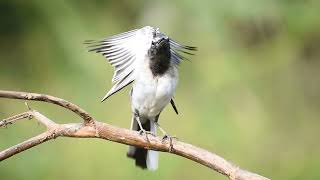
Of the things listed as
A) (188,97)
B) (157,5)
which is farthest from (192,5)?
(188,97)

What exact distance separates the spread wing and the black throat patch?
5cm

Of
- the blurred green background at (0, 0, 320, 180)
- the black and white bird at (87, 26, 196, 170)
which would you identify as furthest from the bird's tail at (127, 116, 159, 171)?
the blurred green background at (0, 0, 320, 180)

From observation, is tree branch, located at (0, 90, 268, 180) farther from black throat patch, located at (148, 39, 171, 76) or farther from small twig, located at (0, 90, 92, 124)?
black throat patch, located at (148, 39, 171, 76)

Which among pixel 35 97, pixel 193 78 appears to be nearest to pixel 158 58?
pixel 35 97

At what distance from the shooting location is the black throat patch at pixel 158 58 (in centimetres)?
264

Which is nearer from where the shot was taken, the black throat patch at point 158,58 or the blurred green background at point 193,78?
the black throat patch at point 158,58

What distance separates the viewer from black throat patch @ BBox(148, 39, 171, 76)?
8.66ft

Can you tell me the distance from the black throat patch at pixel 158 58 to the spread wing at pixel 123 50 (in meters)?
0.05

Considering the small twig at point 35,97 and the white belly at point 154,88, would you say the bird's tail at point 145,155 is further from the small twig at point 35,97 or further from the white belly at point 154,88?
the small twig at point 35,97

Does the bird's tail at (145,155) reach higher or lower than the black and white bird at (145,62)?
lower

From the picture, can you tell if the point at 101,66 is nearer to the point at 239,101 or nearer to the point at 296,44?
the point at 239,101

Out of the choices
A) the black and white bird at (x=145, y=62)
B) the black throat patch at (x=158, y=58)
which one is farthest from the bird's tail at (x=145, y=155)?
the black throat patch at (x=158, y=58)

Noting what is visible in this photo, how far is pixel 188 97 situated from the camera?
3816 mm

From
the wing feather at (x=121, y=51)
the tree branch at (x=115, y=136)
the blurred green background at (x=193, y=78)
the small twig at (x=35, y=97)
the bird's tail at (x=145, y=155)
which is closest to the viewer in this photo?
the small twig at (x=35, y=97)
